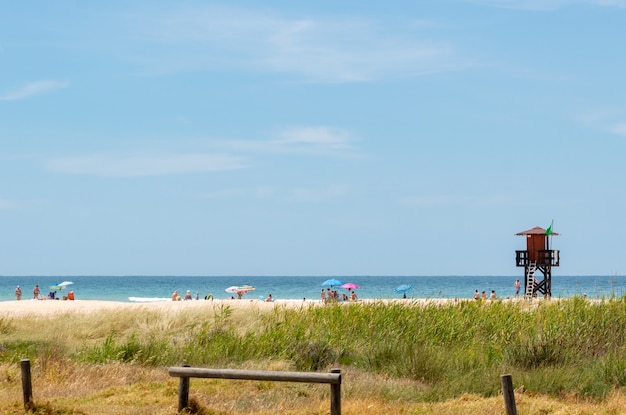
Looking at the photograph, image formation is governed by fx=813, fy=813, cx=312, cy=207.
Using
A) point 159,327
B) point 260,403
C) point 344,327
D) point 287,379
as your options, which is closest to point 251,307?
point 159,327

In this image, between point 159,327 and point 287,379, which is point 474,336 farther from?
point 287,379

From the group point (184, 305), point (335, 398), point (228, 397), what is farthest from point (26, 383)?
point (184, 305)

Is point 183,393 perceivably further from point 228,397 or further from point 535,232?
point 535,232

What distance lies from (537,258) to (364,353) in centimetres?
3913

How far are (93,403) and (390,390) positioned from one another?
5157 millimetres

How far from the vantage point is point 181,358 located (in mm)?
18406

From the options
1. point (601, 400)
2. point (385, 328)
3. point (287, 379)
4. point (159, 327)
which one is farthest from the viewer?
point (159, 327)

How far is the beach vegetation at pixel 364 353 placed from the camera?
14.6 m

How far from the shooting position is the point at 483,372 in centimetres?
1612

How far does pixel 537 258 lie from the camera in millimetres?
54844

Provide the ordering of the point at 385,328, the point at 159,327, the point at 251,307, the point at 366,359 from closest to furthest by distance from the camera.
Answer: the point at 366,359, the point at 385,328, the point at 159,327, the point at 251,307

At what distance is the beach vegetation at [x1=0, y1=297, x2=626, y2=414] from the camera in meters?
14.6

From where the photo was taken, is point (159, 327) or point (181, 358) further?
point (159, 327)

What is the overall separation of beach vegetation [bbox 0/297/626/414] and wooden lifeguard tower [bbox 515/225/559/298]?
104 ft
